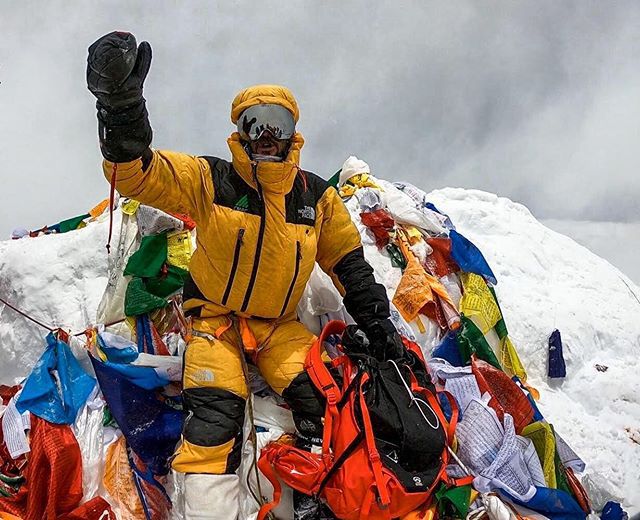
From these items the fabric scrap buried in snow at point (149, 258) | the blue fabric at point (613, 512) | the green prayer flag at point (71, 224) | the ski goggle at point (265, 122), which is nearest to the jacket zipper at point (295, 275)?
the ski goggle at point (265, 122)

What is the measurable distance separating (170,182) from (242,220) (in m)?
0.35

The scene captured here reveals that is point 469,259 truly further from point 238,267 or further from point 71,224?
point 71,224

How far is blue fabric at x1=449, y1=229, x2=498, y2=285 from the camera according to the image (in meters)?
3.99

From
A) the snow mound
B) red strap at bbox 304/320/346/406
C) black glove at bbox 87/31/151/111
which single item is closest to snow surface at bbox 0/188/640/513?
the snow mound

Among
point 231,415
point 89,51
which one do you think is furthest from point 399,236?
point 89,51

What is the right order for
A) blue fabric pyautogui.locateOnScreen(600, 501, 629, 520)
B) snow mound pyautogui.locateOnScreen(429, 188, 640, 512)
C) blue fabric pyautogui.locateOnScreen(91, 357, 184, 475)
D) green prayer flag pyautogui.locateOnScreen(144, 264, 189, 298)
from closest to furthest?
1. blue fabric pyautogui.locateOnScreen(91, 357, 184, 475)
2. blue fabric pyautogui.locateOnScreen(600, 501, 629, 520)
3. green prayer flag pyautogui.locateOnScreen(144, 264, 189, 298)
4. snow mound pyautogui.locateOnScreen(429, 188, 640, 512)

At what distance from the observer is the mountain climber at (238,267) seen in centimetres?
248

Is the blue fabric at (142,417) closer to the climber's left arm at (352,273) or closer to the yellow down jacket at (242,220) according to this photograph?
the yellow down jacket at (242,220)

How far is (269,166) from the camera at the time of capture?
2.58m

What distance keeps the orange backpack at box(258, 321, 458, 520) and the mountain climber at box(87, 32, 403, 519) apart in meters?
0.14

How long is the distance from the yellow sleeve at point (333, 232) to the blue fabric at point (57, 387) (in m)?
1.40

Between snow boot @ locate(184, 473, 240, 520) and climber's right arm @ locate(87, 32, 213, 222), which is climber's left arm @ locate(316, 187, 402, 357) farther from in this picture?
snow boot @ locate(184, 473, 240, 520)

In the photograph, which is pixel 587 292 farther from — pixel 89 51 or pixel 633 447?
pixel 89 51

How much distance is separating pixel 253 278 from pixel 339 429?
2.47 ft
